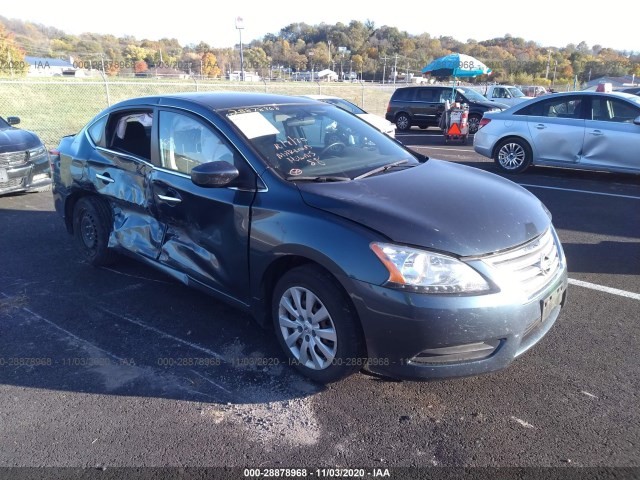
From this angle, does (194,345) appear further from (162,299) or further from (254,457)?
(254,457)

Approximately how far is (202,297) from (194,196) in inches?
43.1

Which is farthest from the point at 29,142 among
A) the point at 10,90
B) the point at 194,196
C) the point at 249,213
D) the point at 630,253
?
the point at 10,90

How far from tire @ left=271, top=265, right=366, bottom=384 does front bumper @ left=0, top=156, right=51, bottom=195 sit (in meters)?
6.17

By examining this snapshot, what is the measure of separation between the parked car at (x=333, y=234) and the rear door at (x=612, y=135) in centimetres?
617

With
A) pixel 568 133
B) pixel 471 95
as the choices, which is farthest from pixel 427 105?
pixel 568 133

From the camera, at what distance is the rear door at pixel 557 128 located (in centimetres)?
899

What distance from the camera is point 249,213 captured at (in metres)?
3.24

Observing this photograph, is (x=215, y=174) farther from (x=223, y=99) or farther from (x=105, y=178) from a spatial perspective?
(x=105, y=178)

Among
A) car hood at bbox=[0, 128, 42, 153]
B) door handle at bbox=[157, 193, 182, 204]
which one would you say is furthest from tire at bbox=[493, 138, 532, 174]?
car hood at bbox=[0, 128, 42, 153]

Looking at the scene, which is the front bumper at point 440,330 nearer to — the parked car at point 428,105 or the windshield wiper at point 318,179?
the windshield wiper at point 318,179

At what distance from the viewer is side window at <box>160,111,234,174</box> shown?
3578 mm

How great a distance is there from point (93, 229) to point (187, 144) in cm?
176

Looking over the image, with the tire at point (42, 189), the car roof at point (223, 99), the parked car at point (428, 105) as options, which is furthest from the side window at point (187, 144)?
the parked car at point (428, 105)

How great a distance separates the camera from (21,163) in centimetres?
763
